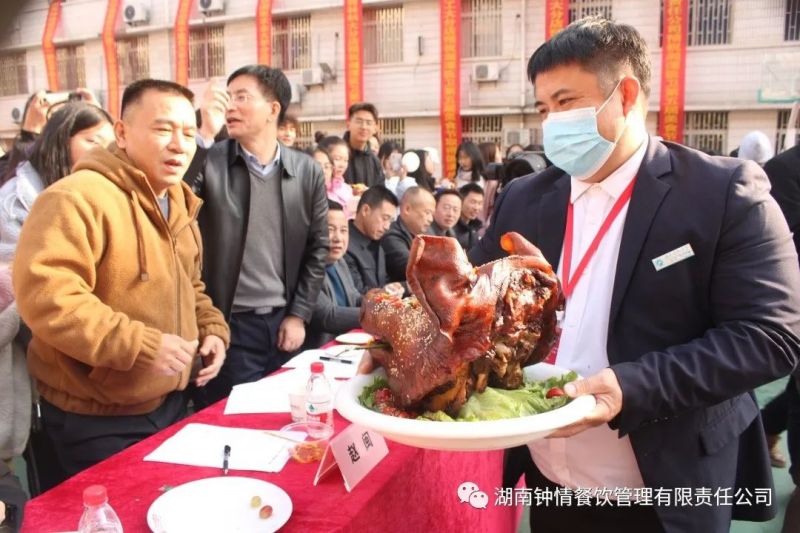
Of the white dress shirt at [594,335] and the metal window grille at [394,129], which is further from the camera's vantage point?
the metal window grille at [394,129]

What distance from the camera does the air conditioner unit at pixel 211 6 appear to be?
14.7 meters

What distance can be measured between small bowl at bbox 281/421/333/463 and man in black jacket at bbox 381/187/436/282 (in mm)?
2867

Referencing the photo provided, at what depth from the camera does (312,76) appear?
46.6 feet

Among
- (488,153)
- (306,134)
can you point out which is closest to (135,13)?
(306,134)

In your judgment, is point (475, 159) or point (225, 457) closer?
point (225, 457)

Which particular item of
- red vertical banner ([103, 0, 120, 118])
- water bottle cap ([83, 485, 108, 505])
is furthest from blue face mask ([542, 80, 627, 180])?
red vertical banner ([103, 0, 120, 118])

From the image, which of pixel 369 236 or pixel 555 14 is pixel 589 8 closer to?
pixel 555 14

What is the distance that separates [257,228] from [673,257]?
7.14 feet

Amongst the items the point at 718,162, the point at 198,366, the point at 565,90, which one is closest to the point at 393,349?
the point at 565,90

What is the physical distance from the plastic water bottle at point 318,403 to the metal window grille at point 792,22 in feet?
40.8

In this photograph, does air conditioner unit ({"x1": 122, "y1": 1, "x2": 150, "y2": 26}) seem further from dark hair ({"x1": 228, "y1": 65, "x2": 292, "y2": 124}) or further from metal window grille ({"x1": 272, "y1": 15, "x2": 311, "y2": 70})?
dark hair ({"x1": 228, "y1": 65, "x2": 292, "y2": 124})

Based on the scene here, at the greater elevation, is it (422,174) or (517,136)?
(517,136)

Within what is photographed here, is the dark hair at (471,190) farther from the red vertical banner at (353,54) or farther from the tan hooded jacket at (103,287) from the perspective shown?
the red vertical banner at (353,54)

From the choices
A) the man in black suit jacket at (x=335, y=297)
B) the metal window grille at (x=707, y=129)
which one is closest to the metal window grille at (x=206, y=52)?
the metal window grille at (x=707, y=129)
